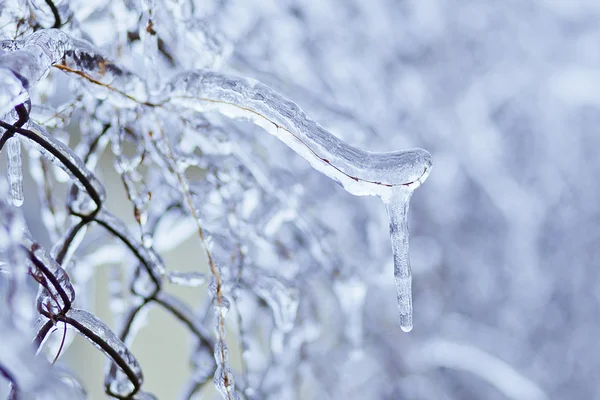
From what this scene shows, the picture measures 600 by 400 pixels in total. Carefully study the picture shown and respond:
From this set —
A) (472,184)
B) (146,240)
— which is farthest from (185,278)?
(472,184)

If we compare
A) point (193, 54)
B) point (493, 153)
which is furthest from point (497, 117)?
point (193, 54)

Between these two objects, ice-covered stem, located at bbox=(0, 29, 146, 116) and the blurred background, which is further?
the blurred background

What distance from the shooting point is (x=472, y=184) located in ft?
0.68

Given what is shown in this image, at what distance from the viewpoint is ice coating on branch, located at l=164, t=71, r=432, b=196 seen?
0.22ft

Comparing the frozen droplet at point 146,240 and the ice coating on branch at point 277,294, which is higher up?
the ice coating on branch at point 277,294

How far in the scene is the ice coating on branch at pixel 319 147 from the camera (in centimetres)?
7

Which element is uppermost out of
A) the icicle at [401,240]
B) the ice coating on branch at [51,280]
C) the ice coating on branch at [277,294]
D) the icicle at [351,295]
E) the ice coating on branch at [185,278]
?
the icicle at [351,295]

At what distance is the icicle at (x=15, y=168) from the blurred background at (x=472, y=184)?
0.08m

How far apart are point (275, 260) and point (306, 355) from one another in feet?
0.11

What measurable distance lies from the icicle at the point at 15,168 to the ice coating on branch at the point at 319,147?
22 millimetres

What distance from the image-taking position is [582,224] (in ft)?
0.68

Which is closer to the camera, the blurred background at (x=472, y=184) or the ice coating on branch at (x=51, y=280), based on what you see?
the ice coating on branch at (x=51, y=280)

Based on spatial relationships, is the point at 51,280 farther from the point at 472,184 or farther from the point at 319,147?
the point at 472,184

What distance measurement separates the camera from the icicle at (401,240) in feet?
0.22
